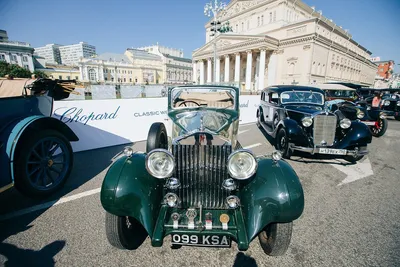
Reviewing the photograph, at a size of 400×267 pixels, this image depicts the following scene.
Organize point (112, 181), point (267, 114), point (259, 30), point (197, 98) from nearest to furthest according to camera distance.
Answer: point (112, 181) → point (197, 98) → point (267, 114) → point (259, 30)

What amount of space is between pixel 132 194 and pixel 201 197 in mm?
762

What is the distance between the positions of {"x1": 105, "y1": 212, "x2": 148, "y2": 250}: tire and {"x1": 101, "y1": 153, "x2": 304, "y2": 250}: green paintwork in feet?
0.65

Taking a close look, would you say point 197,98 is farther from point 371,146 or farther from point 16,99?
point 371,146

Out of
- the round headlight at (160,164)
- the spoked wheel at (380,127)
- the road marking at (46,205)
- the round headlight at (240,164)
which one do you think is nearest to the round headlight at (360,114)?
the spoked wheel at (380,127)

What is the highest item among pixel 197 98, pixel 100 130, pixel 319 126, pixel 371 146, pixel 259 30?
pixel 259 30

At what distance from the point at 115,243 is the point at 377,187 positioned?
15.4ft

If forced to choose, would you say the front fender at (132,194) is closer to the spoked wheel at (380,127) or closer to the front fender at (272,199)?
the front fender at (272,199)

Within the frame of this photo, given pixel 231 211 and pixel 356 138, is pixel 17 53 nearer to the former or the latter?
pixel 231 211

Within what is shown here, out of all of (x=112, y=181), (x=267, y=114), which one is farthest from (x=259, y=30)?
(x=112, y=181)

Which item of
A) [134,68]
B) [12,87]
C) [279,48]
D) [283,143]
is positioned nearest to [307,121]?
[283,143]

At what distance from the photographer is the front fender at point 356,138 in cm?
446

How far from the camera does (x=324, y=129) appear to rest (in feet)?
15.7

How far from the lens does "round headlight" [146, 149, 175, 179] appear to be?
1936 millimetres

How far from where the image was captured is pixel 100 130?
5.91 metres
